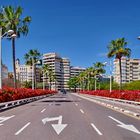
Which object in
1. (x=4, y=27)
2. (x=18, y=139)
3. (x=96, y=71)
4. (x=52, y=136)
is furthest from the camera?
(x=96, y=71)

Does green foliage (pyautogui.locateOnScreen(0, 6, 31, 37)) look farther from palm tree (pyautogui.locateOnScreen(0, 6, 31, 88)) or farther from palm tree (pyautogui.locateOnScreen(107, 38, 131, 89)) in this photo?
palm tree (pyautogui.locateOnScreen(107, 38, 131, 89))

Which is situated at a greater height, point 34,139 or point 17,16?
point 17,16

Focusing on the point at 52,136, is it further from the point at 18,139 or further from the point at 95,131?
the point at 95,131

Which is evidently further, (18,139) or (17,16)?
(17,16)

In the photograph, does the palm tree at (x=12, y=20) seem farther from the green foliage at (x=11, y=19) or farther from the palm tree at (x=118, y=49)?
the palm tree at (x=118, y=49)

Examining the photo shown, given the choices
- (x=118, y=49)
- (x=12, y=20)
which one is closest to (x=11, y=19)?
(x=12, y=20)

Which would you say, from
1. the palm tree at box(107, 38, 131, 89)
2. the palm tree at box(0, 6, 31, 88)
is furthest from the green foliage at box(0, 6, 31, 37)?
the palm tree at box(107, 38, 131, 89)

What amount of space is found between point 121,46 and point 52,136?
54247mm

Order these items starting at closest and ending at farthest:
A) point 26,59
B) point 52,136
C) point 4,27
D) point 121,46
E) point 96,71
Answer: point 52,136 → point 4,27 → point 121,46 → point 26,59 → point 96,71

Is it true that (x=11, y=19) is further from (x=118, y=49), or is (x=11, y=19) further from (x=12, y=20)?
(x=118, y=49)

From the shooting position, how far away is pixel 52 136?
11.9 metres

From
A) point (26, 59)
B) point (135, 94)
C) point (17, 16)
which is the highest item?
point (17, 16)

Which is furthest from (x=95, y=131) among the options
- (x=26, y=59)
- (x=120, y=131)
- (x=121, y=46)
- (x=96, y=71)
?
(x=96, y=71)

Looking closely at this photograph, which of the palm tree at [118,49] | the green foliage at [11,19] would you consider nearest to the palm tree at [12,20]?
the green foliage at [11,19]
